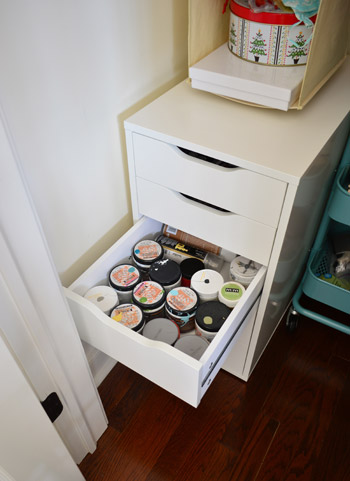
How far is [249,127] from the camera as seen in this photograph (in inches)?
34.4

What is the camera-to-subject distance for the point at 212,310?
3.12 feet

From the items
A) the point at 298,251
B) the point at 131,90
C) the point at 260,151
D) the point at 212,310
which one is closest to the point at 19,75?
the point at 131,90

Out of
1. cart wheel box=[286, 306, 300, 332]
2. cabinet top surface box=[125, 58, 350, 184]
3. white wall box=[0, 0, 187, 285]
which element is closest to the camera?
white wall box=[0, 0, 187, 285]

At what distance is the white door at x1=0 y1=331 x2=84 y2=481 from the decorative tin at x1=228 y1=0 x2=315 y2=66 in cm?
74

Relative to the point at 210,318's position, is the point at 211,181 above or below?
above

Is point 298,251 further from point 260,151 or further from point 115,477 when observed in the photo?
point 115,477

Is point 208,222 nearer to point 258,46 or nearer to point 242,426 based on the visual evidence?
point 258,46

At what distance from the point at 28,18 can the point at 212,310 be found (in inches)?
25.7

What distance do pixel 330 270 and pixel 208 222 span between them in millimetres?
535

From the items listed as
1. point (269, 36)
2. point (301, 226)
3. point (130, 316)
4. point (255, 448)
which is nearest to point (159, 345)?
point (130, 316)

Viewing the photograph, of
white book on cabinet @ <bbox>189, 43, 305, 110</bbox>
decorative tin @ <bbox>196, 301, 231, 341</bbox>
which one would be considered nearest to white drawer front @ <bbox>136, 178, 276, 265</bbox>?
decorative tin @ <bbox>196, 301, 231, 341</bbox>

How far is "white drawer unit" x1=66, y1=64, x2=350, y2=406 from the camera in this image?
80cm

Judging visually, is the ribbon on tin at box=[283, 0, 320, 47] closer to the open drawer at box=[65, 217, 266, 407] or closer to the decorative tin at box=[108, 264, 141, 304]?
the open drawer at box=[65, 217, 266, 407]

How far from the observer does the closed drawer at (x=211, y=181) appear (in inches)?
31.7
